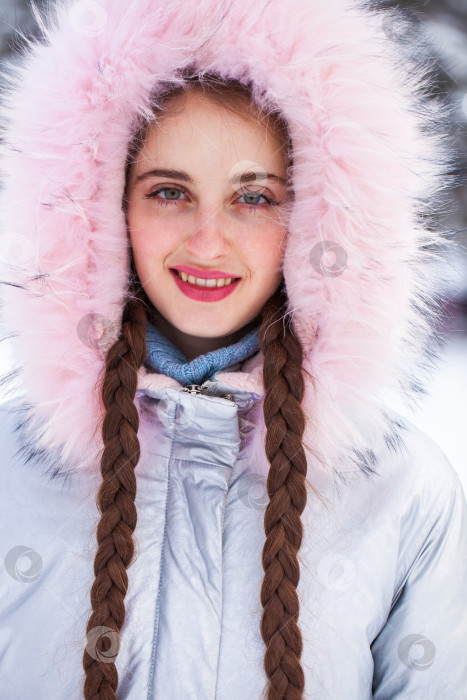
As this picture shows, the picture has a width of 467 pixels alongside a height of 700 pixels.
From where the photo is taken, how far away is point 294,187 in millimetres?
1068

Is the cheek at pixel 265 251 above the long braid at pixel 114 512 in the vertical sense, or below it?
above

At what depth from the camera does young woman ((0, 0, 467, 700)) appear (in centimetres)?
96

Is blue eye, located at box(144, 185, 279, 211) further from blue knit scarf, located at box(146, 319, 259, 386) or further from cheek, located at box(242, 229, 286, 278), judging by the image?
blue knit scarf, located at box(146, 319, 259, 386)

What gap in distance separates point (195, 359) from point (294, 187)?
1.16 ft

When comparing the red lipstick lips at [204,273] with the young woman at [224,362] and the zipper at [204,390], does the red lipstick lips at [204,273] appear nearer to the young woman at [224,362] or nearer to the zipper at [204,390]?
the young woman at [224,362]

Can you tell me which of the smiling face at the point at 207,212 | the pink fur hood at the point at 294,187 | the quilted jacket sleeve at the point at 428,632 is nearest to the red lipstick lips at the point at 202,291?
the smiling face at the point at 207,212

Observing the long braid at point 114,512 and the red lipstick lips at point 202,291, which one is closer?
the long braid at point 114,512

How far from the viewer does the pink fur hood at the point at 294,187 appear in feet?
3.22

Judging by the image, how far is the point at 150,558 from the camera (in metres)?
0.98

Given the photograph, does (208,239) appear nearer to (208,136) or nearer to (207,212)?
(207,212)

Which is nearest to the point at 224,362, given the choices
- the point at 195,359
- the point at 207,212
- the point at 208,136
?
the point at 195,359

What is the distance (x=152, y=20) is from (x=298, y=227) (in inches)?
16.1

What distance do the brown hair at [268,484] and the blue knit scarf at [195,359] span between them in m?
0.05

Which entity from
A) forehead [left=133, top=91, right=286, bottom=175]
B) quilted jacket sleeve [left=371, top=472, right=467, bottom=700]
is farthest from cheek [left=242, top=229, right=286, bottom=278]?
quilted jacket sleeve [left=371, top=472, right=467, bottom=700]
